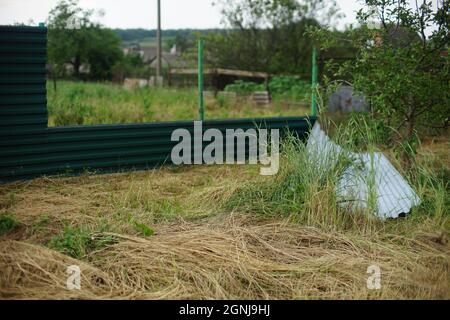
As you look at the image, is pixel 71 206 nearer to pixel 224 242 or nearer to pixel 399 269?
pixel 224 242

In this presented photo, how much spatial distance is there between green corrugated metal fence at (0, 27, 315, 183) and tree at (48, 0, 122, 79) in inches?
568

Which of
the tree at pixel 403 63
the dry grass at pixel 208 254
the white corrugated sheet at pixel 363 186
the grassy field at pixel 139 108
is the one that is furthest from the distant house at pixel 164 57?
the dry grass at pixel 208 254

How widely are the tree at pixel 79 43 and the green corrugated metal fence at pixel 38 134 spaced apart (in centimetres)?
1442

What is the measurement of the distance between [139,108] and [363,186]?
6.21m

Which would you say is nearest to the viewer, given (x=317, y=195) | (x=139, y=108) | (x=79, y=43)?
(x=317, y=195)

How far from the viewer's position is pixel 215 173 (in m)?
6.77

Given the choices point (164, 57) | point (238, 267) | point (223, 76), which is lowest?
point (238, 267)

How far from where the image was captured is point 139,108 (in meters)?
10.4

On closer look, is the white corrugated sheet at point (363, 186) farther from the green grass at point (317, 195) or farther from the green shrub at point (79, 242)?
the green shrub at point (79, 242)

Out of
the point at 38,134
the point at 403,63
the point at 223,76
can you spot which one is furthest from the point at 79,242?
the point at 223,76

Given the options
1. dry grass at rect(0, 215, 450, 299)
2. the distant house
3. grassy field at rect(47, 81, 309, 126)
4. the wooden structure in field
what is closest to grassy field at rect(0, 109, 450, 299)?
dry grass at rect(0, 215, 450, 299)

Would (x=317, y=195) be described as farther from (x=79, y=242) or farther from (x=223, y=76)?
(x=223, y=76)

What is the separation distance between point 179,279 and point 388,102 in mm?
3307

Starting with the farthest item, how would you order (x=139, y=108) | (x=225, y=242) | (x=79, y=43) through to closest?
(x=79, y=43)
(x=139, y=108)
(x=225, y=242)
